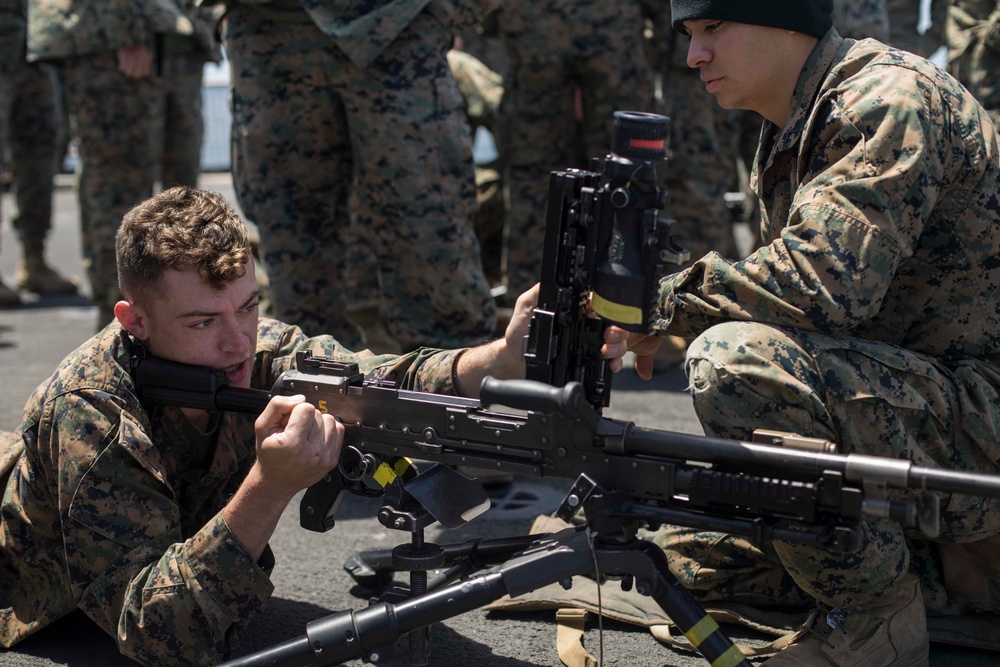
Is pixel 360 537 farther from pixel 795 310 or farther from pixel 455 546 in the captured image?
pixel 795 310

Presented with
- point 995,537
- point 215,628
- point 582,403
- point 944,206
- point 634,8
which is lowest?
point 215,628

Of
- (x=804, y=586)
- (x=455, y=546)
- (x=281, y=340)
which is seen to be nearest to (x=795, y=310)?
(x=804, y=586)

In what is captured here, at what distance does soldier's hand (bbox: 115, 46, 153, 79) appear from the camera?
698cm

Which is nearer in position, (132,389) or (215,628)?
(215,628)

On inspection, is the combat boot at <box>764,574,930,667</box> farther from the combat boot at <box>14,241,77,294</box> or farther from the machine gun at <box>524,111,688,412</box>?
the combat boot at <box>14,241,77,294</box>

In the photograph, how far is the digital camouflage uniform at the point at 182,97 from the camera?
733 cm

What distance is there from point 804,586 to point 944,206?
0.99 metres

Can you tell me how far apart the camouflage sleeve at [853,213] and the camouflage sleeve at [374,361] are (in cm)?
71

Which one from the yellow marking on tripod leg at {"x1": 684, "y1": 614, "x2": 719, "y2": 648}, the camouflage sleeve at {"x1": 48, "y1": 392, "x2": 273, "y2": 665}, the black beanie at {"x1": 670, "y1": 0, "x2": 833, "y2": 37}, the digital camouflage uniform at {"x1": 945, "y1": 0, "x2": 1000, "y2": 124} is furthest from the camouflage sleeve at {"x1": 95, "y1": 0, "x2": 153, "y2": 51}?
the yellow marking on tripod leg at {"x1": 684, "y1": 614, "x2": 719, "y2": 648}

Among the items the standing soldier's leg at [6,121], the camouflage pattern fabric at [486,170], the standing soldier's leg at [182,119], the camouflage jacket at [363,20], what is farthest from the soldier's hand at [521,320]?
the standing soldier's leg at [6,121]

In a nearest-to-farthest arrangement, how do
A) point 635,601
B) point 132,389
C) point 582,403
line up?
point 582,403 < point 132,389 < point 635,601

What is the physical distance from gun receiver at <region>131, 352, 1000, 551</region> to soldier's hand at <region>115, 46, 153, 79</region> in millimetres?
4946

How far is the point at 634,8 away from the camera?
21.2 ft

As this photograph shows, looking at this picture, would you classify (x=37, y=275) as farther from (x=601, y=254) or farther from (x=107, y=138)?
(x=601, y=254)
